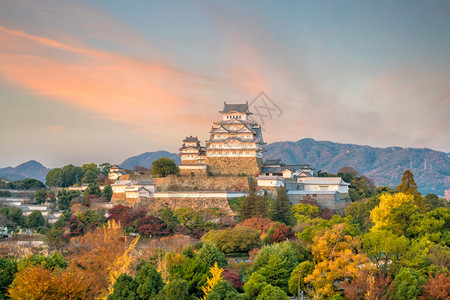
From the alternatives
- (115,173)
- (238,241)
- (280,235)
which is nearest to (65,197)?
(115,173)

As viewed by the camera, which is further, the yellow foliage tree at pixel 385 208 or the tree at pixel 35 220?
the tree at pixel 35 220

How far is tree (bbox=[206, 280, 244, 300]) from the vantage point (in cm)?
2072

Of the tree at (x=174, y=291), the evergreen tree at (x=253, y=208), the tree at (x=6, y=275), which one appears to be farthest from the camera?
the evergreen tree at (x=253, y=208)

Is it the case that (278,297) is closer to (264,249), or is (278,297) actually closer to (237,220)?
(264,249)

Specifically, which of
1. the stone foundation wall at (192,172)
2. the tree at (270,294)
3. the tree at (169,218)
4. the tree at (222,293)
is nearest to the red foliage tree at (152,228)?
the tree at (169,218)

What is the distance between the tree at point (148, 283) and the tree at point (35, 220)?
3128 cm

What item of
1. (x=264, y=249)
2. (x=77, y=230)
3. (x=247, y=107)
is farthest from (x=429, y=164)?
(x=264, y=249)

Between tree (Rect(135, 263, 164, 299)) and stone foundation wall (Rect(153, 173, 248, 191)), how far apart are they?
27621 millimetres

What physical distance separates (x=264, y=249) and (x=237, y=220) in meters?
17.2

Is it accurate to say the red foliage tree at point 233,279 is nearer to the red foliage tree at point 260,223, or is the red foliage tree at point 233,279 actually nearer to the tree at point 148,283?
the tree at point 148,283

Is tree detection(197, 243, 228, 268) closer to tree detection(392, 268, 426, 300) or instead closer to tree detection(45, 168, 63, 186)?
tree detection(392, 268, 426, 300)

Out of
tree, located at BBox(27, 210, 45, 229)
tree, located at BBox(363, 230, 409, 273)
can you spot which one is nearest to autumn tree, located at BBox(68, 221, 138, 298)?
tree, located at BBox(363, 230, 409, 273)

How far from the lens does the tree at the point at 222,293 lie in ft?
68.0

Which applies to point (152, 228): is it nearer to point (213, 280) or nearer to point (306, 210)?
point (306, 210)
